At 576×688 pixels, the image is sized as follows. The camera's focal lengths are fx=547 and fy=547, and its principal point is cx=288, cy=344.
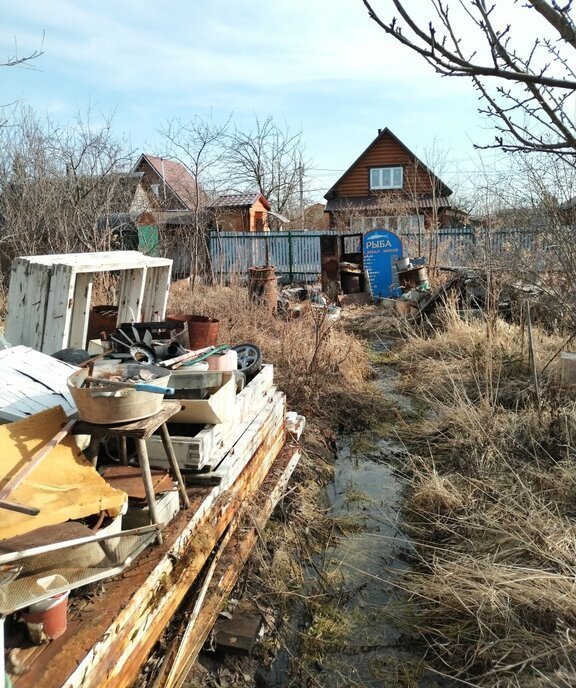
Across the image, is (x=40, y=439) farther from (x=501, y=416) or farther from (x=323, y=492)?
(x=501, y=416)

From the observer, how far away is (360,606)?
10.7ft

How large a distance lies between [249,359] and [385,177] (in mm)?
28485

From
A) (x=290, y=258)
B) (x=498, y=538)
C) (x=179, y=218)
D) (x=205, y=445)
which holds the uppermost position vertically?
(x=179, y=218)

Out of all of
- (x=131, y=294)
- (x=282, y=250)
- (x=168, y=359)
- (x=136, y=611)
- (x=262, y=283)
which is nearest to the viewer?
(x=136, y=611)

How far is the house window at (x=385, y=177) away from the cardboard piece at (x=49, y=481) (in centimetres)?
3023

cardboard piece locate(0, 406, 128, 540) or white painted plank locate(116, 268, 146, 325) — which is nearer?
cardboard piece locate(0, 406, 128, 540)

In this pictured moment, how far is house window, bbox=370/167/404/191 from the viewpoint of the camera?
30688 millimetres

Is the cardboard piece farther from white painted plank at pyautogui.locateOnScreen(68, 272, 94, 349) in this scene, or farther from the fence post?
the fence post

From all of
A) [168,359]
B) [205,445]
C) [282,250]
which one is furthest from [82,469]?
[282,250]

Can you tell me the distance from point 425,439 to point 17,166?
33.2ft

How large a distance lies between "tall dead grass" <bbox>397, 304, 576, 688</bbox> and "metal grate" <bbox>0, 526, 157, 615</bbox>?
1642mm

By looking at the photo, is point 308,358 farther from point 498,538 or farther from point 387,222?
point 387,222

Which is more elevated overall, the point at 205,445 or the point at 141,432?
the point at 141,432

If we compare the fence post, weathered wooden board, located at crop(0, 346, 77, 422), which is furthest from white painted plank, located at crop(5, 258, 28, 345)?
the fence post
